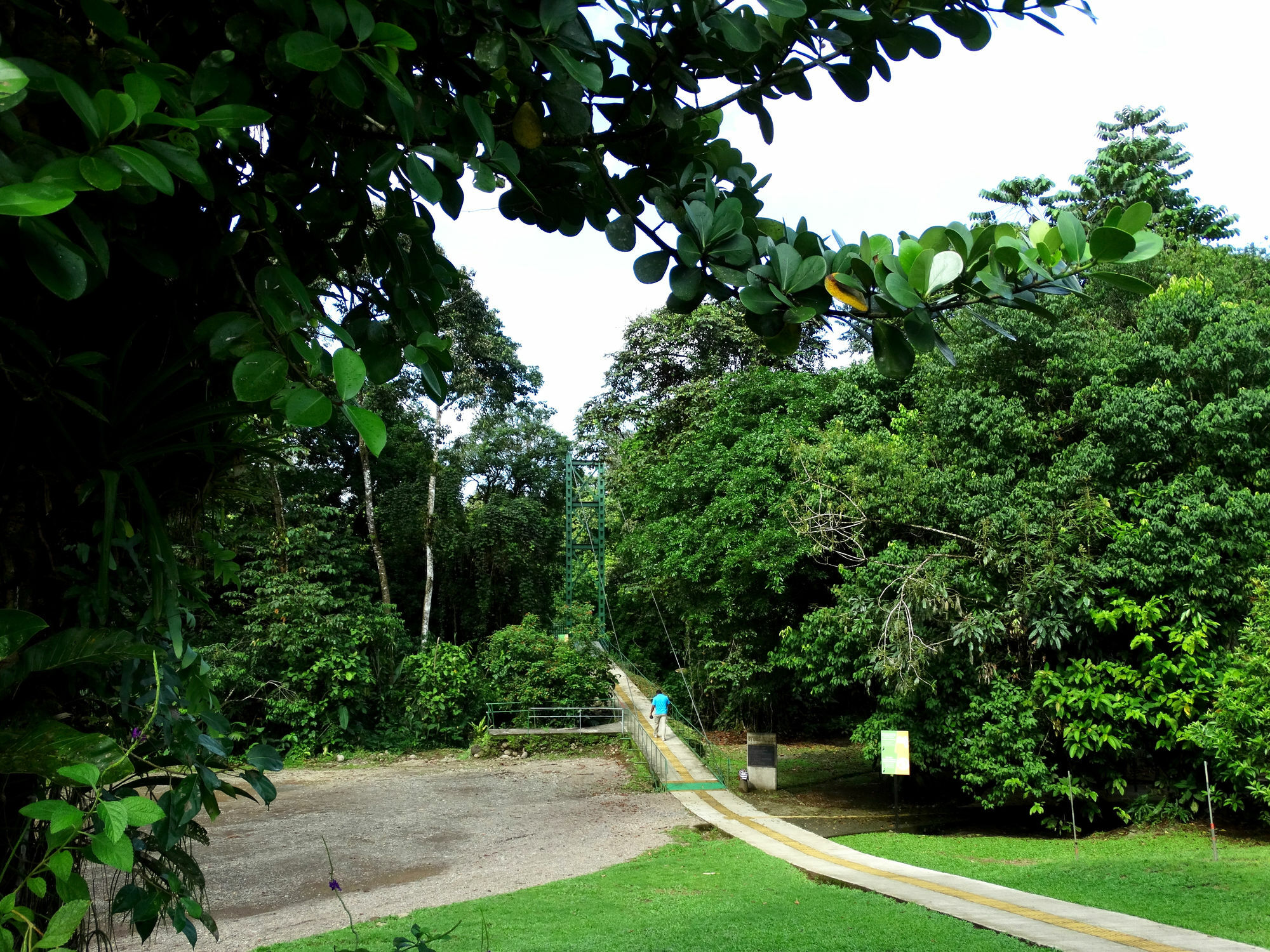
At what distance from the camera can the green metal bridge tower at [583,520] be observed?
22.7m

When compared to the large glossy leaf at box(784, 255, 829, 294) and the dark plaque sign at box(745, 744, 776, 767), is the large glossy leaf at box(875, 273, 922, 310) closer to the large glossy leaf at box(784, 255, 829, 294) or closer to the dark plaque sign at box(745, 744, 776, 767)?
the large glossy leaf at box(784, 255, 829, 294)

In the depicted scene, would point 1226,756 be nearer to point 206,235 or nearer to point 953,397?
point 953,397

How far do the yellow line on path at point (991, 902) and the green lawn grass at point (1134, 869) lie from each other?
2.46 ft

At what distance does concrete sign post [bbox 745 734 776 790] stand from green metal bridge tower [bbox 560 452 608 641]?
279 inches

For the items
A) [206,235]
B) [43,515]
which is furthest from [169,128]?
[43,515]

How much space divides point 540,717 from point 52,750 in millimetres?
18862

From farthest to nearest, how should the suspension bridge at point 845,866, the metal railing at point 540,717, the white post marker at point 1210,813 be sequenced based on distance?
the metal railing at point 540,717
the white post marker at point 1210,813
the suspension bridge at point 845,866

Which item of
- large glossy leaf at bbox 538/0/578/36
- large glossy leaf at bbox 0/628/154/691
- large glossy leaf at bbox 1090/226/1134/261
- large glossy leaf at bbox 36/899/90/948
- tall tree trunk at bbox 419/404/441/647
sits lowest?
large glossy leaf at bbox 36/899/90/948

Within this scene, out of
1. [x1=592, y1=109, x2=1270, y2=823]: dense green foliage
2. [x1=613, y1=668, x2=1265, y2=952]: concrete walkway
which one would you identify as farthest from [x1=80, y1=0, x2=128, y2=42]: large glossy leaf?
[x1=592, y1=109, x2=1270, y2=823]: dense green foliage

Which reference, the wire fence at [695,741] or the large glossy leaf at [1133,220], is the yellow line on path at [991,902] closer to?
the wire fence at [695,741]

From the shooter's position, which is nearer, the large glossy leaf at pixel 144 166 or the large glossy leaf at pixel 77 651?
the large glossy leaf at pixel 144 166

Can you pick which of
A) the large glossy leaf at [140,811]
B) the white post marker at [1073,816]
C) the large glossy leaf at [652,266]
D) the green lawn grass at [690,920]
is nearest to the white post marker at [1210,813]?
the white post marker at [1073,816]

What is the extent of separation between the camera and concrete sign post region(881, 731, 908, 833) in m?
11.6

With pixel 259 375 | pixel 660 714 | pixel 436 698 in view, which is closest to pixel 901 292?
pixel 259 375
